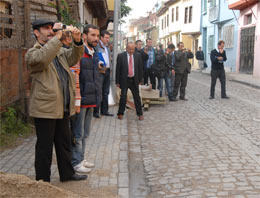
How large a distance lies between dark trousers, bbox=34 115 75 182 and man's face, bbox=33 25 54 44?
0.80 meters

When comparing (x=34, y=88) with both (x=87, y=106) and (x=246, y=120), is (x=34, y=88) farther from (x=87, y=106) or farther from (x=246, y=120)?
(x=246, y=120)

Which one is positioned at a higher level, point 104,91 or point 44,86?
point 44,86

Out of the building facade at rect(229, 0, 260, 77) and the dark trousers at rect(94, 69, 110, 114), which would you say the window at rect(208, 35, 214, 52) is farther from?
the dark trousers at rect(94, 69, 110, 114)

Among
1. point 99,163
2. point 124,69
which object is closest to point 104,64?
point 124,69

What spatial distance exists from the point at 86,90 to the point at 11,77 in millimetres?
2537

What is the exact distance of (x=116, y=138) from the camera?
248 inches

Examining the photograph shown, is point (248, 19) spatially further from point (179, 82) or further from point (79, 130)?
point (79, 130)

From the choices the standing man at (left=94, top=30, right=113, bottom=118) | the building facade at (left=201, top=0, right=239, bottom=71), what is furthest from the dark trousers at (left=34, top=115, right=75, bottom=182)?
the building facade at (left=201, top=0, right=239, bottom=71)

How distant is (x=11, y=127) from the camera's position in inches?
237

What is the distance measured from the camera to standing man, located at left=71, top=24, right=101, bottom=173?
4160 millimetres

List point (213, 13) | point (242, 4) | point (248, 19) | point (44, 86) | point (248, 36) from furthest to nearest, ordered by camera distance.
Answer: point (213, 13) → point (248, 19) → point (248, 36) → point (242, 4) → point (44, 86)

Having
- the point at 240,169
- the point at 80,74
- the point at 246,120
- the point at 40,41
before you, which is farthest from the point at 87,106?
the point at 246,120

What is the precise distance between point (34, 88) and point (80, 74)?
0.80m

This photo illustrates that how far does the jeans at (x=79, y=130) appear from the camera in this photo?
167 inches
